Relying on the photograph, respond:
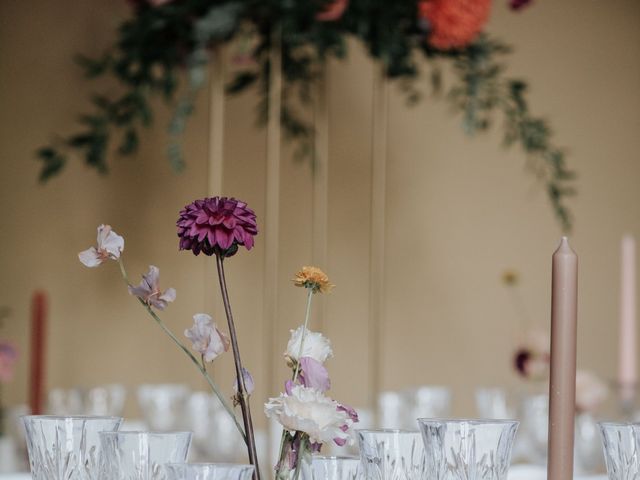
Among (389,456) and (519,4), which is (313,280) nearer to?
(389,456)

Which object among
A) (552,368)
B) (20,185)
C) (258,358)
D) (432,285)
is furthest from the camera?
(432,285)

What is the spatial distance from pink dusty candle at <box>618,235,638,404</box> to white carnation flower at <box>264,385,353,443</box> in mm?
1954

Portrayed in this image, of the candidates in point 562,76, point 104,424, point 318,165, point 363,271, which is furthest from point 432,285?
point 104,424

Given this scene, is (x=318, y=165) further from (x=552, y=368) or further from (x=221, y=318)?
(x=552, y=368)

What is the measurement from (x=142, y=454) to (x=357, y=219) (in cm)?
216

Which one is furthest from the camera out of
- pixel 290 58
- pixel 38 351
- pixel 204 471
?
pixel 290 58

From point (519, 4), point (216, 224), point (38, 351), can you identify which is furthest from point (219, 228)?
point (519, 4)

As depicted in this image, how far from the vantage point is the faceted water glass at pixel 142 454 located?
61 centimetres

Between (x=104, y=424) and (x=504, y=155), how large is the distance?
232cm

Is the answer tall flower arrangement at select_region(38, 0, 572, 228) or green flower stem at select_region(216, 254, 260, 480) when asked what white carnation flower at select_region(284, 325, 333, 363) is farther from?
tall flower arrangement at select_region(38, 0, 572, 228)

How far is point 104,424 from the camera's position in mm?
675

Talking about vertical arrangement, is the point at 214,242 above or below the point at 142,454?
above

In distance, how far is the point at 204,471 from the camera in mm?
559

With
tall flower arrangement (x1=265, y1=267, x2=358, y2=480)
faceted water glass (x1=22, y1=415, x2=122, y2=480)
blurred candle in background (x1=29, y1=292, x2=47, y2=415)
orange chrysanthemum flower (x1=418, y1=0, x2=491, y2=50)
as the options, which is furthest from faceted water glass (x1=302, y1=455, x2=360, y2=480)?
orange chrysanthemum flower (x1=418, y1=0, x2=491, y2=50)
